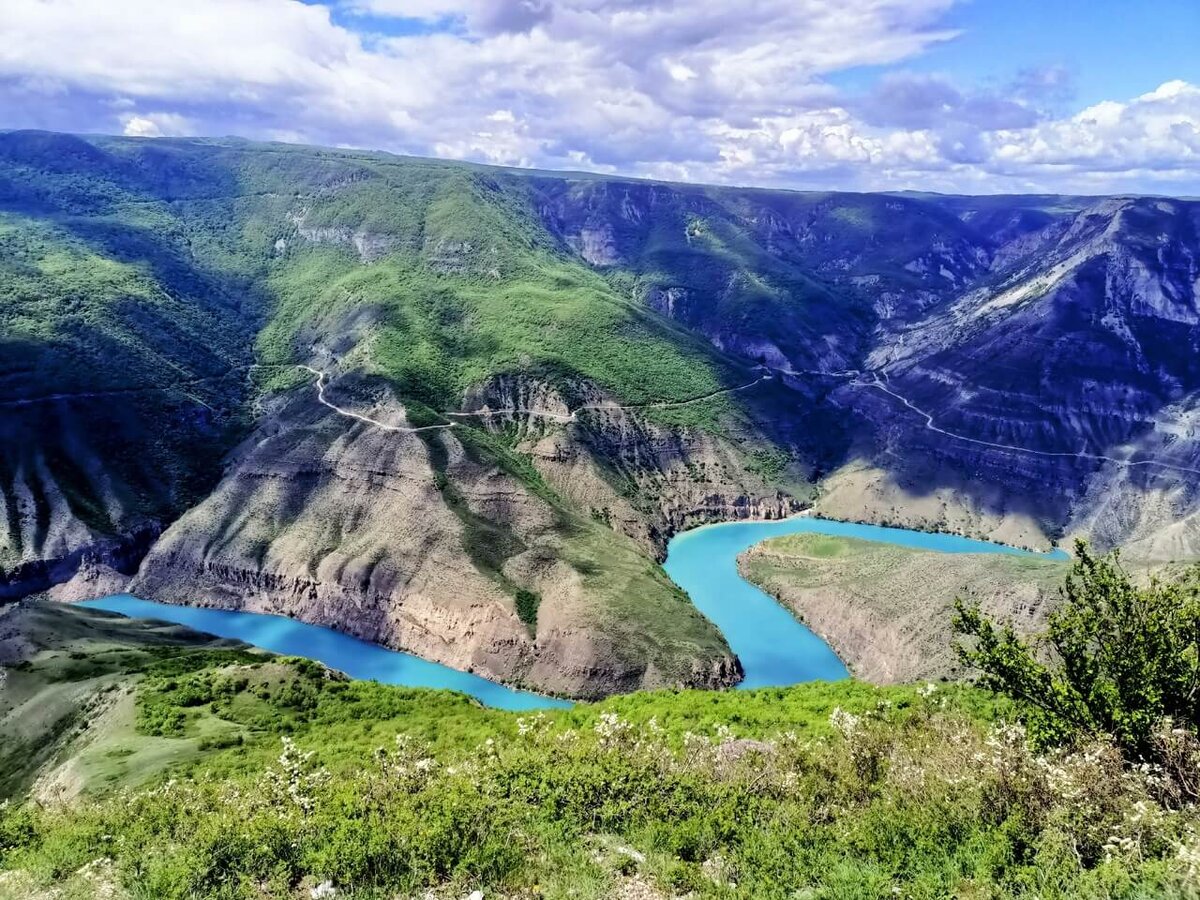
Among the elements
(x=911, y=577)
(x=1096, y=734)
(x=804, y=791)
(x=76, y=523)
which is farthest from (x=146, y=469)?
(x=1096, y=734)

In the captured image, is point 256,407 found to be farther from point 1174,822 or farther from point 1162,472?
point 1162,472

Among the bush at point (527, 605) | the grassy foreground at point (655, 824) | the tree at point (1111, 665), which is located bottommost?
the bush at point (527, 605)

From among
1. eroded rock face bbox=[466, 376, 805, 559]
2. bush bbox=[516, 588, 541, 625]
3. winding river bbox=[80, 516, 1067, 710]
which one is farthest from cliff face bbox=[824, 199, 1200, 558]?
bush bbox=[516, 588, 541, 625]

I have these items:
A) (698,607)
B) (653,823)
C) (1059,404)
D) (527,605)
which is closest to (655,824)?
(653,823)

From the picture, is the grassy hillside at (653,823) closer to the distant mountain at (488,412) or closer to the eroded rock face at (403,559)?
the eroded rock face at (403,559)

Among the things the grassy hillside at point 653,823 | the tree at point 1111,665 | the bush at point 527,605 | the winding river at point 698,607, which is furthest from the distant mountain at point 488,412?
the tree at point 1111,665

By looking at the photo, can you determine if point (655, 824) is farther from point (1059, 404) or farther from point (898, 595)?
point (1059, 404)

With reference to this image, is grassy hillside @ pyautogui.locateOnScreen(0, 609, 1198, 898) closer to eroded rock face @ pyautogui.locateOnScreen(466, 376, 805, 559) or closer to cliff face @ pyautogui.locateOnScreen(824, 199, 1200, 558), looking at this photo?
eroded rock face @ pyautogui.locateOnScreen(466, 376, 805, 559)
